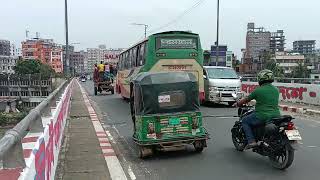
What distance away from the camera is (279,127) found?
25.4 ft

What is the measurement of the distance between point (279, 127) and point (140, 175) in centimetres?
243

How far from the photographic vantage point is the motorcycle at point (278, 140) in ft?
24.5

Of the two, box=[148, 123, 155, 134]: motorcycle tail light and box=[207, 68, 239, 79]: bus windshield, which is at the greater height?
box=[207, 68, 239, 79]: bus windshield

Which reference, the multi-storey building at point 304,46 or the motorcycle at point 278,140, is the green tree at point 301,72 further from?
the multi-storey building at point 304,46

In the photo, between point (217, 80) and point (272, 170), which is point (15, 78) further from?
point (272, 170)

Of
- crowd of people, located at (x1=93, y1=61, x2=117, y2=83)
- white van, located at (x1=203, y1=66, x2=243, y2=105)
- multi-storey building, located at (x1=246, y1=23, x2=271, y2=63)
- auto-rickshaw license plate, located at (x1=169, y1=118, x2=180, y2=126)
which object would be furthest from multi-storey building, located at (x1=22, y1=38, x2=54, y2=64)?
auto-rickshaw license plate, located at (x1=169, y1=118, x2=180, y2=126)

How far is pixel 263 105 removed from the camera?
8.24m

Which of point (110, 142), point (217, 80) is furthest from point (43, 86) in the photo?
point (110, 142)

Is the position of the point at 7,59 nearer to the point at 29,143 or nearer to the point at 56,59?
the point at 56,59

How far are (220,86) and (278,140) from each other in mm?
13305

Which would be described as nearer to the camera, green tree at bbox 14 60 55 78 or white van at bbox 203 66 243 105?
white van at bbox 203 66 243 105

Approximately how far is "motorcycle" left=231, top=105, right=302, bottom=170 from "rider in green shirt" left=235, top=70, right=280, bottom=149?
0.11 metres

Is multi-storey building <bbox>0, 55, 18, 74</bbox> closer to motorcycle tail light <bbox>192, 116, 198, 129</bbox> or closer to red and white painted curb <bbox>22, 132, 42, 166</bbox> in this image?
motorcycle tail light <bbox>192, 116, 198, 129</bbox>

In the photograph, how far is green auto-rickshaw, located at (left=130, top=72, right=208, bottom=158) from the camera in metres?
8.91
